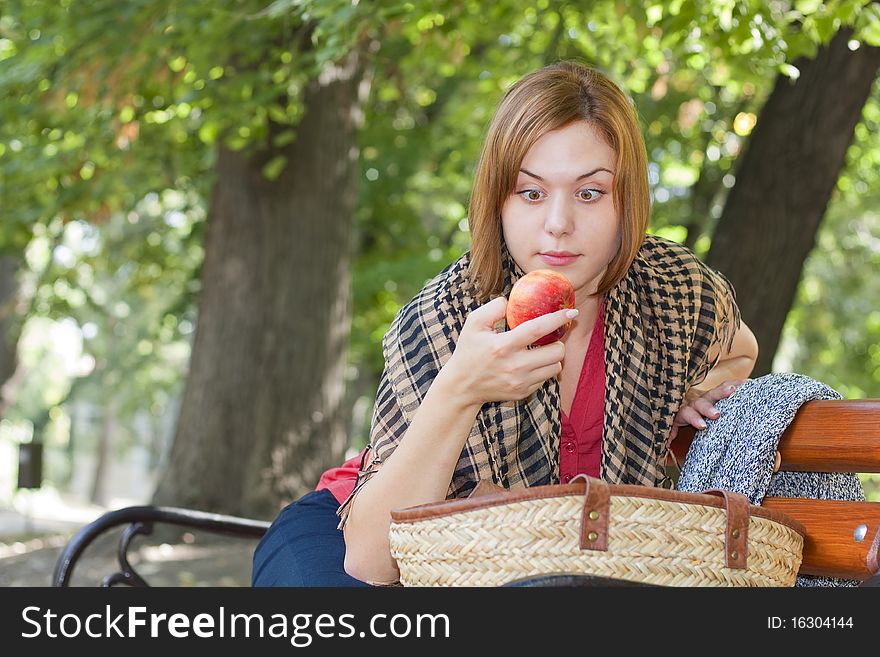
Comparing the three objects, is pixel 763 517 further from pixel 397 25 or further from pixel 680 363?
pixel 397 25

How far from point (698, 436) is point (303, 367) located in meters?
4.97

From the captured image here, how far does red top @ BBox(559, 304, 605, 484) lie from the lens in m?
2.56

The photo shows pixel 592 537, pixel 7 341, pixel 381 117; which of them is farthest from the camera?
pixel 7 341

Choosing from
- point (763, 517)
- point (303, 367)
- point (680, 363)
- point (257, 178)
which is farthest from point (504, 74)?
point (763, 517)

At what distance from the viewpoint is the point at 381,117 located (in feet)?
36.7

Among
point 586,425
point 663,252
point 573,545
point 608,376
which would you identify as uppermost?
point 663,252

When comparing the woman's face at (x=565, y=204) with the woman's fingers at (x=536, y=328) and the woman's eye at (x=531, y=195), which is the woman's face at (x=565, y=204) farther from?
the woman's fingers at (x=536, y=328)

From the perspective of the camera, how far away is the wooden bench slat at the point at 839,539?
2.10m

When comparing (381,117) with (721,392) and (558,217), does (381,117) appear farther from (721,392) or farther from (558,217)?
(558,217)

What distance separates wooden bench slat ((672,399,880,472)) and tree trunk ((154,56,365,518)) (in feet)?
17.1

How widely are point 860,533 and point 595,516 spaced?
69 centimetres

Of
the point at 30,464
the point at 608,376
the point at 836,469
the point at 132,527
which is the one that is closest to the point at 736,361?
the point at 608,376

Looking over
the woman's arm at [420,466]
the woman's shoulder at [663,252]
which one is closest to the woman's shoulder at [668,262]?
the woman's shoulder at [663,252]

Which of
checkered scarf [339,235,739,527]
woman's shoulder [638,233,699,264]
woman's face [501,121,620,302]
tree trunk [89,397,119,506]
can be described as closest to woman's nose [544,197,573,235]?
woman's face [501,121,620,302]
